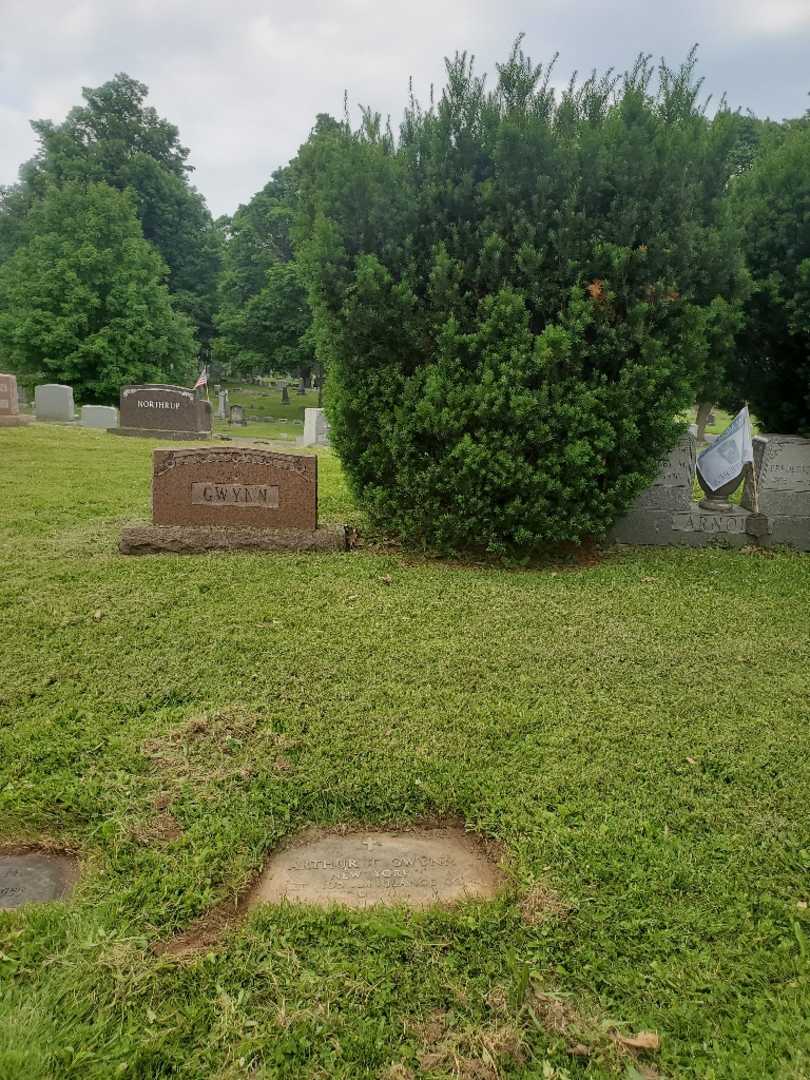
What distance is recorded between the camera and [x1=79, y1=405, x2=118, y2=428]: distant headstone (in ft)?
61.2

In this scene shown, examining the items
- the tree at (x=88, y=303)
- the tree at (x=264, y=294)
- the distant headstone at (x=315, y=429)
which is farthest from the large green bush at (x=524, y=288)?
the tree at (x=264, y=294)

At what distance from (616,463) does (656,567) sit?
920 mm

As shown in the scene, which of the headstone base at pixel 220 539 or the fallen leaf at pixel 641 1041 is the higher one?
the headstone base at pixel 220 539

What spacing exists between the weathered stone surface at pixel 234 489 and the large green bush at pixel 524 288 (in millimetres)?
882

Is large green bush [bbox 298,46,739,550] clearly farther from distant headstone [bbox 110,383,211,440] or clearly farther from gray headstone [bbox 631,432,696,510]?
distant headstone [bbox 110,383,211,440]

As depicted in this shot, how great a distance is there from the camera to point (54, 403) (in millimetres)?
19469

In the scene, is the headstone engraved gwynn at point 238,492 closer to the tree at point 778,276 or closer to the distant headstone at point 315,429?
the tree at point 778,276

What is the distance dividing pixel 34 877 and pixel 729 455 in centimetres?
647

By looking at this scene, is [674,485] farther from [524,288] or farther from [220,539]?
[220,539]

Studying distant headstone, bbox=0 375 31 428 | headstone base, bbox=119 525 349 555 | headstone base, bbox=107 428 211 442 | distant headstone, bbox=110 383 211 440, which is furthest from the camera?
distant headstone, bbox=110 383 211 440

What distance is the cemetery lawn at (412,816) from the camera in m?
1.62

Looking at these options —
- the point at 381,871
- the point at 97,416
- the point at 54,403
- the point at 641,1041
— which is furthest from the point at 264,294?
the point at 641,1041

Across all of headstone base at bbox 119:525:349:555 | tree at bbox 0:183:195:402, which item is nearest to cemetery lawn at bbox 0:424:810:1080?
headstone base at bbox 119:525:349:555

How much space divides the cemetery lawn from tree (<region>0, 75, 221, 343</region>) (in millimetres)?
33092
